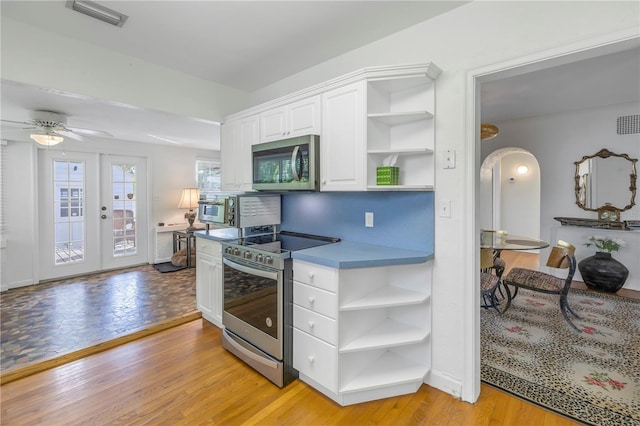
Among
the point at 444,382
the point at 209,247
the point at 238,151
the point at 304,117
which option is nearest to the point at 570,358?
the point at 444,382

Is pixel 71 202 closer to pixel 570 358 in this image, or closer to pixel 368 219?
pixel 368 219

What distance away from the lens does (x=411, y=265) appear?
2150mm

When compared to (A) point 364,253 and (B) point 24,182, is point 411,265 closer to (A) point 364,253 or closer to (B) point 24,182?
(A) point 364,253

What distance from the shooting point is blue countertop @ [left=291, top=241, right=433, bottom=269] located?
1895 mm

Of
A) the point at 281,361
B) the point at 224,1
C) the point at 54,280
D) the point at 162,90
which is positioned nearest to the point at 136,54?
the point at 162,90

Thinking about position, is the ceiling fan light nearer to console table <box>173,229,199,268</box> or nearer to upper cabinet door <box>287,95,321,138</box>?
console table <box>173,229,199,268</box>

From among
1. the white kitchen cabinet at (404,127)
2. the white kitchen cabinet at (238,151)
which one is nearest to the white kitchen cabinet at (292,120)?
the white kitchen cabinet at (238,151)

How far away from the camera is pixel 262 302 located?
227 centimetres

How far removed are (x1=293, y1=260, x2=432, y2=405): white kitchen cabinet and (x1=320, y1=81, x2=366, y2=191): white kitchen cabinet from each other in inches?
25.3

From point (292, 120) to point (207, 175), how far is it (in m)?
4.71

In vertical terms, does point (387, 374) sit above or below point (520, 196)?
below

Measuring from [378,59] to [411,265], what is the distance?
1623 mm

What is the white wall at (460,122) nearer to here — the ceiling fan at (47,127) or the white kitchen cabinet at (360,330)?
the white kitchen cabinet at (360,330)

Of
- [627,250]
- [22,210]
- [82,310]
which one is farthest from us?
[22,210]
